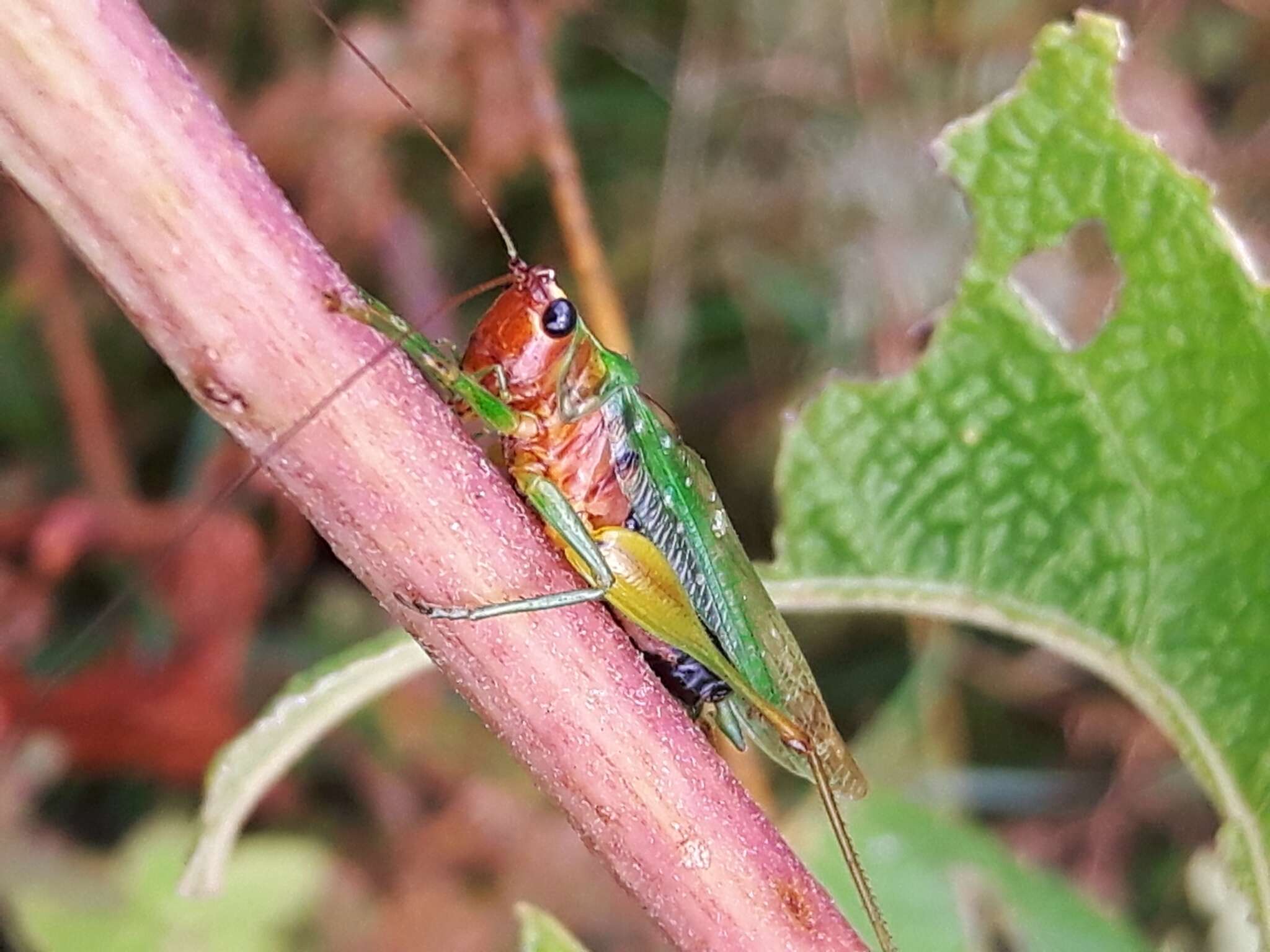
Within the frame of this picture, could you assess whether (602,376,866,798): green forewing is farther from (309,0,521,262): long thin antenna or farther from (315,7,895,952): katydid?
(309,0,521,262): long thin antenna

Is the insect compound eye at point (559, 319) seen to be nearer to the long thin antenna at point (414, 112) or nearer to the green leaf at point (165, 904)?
the long thin antenna at point (414, 112)

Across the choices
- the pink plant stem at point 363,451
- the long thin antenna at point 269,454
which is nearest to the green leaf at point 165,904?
the long thin antenna at point 269,454

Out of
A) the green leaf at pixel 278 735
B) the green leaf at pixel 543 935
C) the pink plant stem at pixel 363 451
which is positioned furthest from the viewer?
the green leaf at pixel 278 735

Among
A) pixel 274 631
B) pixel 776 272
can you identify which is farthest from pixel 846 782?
pixel 776 272

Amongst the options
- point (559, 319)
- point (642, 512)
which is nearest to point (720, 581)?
point (642, 512)

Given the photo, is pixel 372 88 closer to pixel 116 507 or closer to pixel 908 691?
pixel 116 507

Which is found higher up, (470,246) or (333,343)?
(333,343)
